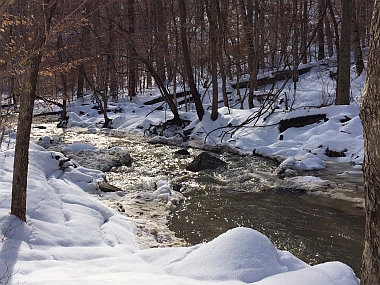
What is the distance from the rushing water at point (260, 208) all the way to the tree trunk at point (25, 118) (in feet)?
7.57

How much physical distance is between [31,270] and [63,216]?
5.48 ft

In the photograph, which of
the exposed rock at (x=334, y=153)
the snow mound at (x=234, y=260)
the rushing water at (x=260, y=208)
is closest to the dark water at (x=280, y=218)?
the rushing water at (x=260, y=208)

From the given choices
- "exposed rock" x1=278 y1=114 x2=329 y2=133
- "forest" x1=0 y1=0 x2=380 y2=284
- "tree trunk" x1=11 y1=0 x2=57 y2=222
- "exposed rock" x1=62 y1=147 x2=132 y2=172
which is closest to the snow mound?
"forest" x1=0 y1=0 x2=380 y2=284

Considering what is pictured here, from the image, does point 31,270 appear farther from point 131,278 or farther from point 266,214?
point 266,214

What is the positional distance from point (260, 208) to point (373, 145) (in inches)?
186

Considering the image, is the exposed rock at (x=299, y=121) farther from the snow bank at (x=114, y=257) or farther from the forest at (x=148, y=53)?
the snow bank at (x=114, y=257)

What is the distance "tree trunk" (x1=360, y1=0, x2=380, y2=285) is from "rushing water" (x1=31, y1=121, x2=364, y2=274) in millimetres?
2727

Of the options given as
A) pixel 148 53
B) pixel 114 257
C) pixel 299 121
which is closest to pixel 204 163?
pixel 299 121

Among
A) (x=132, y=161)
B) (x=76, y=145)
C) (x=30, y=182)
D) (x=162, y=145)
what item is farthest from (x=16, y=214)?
(x=162, y=145)

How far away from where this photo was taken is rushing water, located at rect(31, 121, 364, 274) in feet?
16.2

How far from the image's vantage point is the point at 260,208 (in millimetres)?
6301

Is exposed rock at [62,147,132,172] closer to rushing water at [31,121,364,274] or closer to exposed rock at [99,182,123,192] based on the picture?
rushing water at [31,121,364,274]

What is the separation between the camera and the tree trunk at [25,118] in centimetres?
364

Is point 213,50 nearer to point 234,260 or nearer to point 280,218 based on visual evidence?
point 280,218
